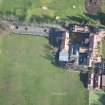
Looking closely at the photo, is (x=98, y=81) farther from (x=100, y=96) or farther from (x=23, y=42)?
(x=23, y=42)

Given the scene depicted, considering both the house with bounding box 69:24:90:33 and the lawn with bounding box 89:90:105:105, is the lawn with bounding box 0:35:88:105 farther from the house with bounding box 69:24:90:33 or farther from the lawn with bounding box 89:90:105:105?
the house with bounding box 69:24:90:33

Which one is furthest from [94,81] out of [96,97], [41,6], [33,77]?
[41,6]

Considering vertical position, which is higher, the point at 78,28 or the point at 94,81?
the point at 78,28

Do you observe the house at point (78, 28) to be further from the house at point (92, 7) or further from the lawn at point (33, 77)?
the lawn at point (33, 77)

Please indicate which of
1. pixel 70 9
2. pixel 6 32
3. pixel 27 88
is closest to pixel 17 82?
pixel 27 88

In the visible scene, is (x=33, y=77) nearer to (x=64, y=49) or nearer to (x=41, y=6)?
(x=64, y=49)

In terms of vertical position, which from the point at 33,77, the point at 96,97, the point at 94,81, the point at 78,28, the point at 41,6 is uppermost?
the point at 41,6

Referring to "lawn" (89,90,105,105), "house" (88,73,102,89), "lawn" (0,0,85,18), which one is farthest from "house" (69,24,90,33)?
"lawn" (89,90,105,105)

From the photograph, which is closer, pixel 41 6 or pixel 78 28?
pixel 78 28

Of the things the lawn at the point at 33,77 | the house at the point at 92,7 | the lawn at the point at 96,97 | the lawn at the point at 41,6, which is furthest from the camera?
the house at the point at 92,7

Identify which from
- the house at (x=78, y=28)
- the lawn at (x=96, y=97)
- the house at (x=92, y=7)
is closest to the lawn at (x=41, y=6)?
the house at (x=92, y=7)
